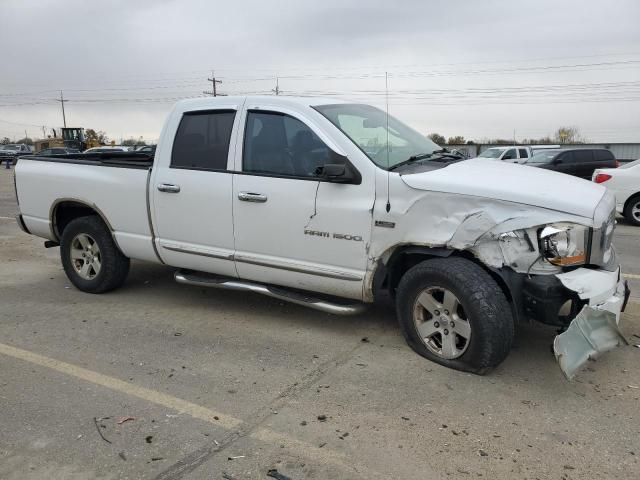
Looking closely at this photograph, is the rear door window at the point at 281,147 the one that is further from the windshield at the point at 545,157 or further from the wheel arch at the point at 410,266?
the windshield at the point at 545,157

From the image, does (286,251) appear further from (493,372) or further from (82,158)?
(82,158)

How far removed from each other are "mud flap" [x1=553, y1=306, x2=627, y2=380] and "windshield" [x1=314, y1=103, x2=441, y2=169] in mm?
1665

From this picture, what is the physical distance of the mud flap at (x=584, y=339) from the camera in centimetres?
337

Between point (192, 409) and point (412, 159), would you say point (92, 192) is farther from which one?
point (412, 159)

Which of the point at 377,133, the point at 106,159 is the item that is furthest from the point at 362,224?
the point at 106,159

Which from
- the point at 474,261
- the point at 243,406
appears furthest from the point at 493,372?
the point at 243,406

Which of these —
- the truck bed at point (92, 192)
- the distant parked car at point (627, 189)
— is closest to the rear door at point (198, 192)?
the truck bed at point (92, 192)

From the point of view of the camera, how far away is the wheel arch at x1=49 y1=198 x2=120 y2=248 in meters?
5.82

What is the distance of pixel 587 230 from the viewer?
3.52m

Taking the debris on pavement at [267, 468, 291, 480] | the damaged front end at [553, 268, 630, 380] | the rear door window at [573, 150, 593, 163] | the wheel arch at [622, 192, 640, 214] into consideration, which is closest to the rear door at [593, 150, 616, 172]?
the rear door window at [573, 150, 593, 163]

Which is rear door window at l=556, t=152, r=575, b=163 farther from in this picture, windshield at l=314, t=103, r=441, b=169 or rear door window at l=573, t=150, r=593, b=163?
windshield at l=314, t=103, r=441, b=169

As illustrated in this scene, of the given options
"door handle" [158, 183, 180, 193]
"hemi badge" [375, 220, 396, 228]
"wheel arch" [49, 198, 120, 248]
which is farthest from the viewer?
"wheel arch" [49, 198, 120, 248]

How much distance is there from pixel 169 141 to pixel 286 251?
163 centimetres

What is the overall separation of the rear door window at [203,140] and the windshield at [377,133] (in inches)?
35.2
